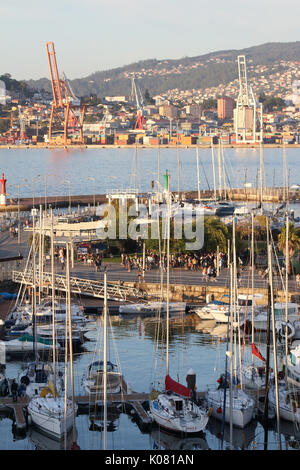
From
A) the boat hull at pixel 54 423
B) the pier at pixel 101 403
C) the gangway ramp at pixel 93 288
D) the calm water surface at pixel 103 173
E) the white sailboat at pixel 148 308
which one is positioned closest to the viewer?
the boat hull at pixel 54 423

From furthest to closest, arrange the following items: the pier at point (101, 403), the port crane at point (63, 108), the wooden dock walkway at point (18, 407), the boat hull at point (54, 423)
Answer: the port crane at point (63, 108), the pier at point (101, 403), the wooden dock walkway at point (18, 407), the boat hull at point (54, 423)

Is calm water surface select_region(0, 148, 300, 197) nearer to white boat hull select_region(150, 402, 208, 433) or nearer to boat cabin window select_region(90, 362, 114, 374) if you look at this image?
boat cabin window select_region(90, 362, 114, 374)

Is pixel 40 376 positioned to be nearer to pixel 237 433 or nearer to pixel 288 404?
pixel 237 433

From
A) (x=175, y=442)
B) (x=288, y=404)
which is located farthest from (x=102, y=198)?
(x=175, y=442)

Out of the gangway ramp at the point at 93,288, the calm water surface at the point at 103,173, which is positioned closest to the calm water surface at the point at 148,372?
the gangway ramp at the point at 93,288

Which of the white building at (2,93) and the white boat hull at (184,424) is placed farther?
the white building at (2,93)

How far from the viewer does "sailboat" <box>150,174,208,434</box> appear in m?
10.3

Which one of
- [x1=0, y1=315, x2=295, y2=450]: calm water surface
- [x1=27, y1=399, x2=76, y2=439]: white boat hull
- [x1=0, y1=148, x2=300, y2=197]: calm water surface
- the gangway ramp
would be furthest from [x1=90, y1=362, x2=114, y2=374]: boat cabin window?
[x1=0, y1=148, x2=300, y2=197]: calm water surface

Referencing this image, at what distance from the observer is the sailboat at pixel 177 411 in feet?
33.7

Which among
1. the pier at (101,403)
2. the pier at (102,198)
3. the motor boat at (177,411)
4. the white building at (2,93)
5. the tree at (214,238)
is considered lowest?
the pier at (101,403)

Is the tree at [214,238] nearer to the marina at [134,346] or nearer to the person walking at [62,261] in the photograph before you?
the marina at [134,346]

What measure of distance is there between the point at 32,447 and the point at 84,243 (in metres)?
10.8

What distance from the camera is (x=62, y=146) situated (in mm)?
114750

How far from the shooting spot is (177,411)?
10398mm
